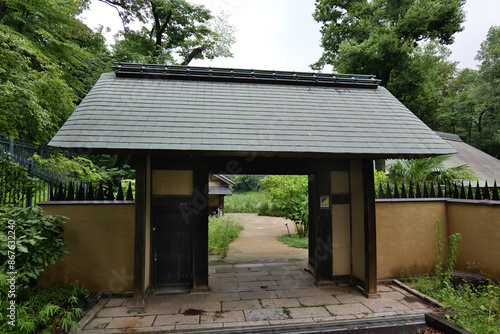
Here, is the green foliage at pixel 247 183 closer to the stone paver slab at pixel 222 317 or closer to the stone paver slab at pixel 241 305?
A: the stone paver slab at pixel 241 305

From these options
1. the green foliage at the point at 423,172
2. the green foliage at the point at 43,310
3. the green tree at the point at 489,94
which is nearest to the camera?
the green foliage at the point at 43,310

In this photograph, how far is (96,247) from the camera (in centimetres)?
496

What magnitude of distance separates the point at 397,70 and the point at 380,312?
15.0m

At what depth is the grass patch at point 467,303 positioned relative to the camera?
359 centimetres

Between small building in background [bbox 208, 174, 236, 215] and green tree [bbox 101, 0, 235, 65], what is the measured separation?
7821 mm

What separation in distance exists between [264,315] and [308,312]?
0.75 m

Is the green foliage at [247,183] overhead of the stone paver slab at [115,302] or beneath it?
overhead

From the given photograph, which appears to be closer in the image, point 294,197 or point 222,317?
point 222,317

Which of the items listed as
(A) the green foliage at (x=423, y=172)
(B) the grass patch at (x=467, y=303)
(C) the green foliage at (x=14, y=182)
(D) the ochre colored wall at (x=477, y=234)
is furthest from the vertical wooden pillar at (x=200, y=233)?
(A) the green foliage at (x=423, y=172)

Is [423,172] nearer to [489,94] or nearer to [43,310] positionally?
[43,310]

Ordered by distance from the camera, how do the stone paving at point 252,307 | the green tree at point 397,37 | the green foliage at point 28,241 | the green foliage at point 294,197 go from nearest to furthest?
the green foliage at point 28,241, the stone paving at point 252,307, the green foliage at point 294,197, the green tree at point 397,37

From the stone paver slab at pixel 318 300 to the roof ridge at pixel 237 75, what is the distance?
493cm

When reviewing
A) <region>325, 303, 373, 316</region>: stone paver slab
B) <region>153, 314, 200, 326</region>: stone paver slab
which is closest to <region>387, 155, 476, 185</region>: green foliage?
<region>325, 303, 373, 316</region>: stone paver slab

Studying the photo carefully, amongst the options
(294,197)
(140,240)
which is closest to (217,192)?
(294,197)
